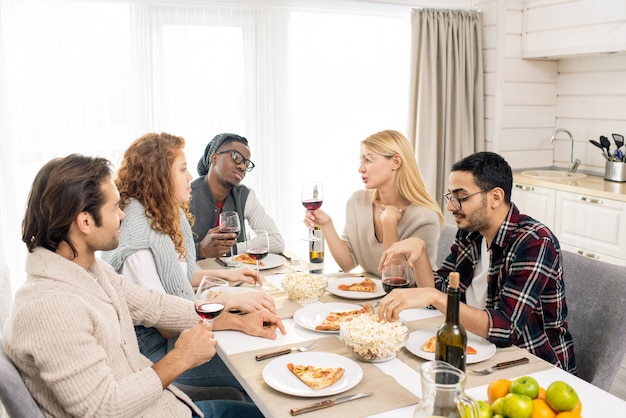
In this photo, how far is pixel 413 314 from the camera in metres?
1.95

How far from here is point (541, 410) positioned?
118 centimetres

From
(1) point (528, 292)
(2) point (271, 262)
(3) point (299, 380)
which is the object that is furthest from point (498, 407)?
(2) point (271, 262)

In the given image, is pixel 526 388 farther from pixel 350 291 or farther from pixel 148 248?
pixel 148 248

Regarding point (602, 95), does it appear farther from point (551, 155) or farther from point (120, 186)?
point (120, 186)

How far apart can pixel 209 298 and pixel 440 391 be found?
76 centimetres

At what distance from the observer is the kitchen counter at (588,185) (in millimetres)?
3746

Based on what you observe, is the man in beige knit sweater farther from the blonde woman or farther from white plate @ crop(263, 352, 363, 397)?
the blonde woman

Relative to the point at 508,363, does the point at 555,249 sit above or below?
above

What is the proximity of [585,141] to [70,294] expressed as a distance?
4257 mm

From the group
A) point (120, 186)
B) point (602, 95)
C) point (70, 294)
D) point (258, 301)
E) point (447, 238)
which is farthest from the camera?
point (602, 95)

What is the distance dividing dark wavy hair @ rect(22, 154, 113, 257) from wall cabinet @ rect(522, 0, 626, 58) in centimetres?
356

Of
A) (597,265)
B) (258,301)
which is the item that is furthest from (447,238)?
(258,301)

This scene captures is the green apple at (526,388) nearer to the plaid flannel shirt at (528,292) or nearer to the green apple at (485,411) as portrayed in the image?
the green apple at (485,411)

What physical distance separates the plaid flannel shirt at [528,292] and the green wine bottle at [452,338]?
11.8 inches
